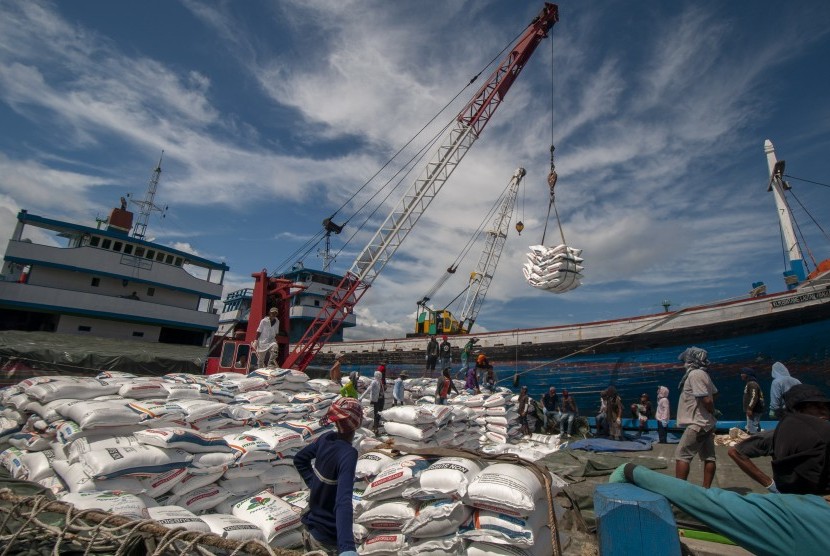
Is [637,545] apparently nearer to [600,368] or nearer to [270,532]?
[270,532]

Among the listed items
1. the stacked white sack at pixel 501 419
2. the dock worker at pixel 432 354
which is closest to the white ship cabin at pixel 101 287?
the dock worker at pixel 432 354

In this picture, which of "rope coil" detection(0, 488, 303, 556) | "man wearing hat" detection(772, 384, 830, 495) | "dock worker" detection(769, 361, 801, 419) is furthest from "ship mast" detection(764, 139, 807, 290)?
"rope coil" detection(0, 488, 303, 556)

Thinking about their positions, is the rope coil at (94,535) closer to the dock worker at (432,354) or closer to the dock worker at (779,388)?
the dock worker at (779,388)

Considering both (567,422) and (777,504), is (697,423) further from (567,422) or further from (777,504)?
(567,422)

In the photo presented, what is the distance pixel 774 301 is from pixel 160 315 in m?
29.3

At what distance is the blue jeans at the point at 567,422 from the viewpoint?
1169 centimetres

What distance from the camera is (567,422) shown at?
11.7m

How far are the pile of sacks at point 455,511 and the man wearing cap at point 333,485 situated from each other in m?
1.26

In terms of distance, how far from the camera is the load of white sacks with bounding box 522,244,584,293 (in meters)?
12.9

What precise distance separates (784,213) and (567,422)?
14551mm

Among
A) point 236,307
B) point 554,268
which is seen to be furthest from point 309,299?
point 554,268

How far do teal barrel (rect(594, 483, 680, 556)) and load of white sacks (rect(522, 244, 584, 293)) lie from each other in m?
11.5

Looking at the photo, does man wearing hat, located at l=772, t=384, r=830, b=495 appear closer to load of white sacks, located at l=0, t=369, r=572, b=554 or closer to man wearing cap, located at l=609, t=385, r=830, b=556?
man wearing cap, located at l=609, t=385, r=830, b=556

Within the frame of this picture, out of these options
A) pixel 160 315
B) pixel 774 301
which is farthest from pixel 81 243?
pixel 774 301
